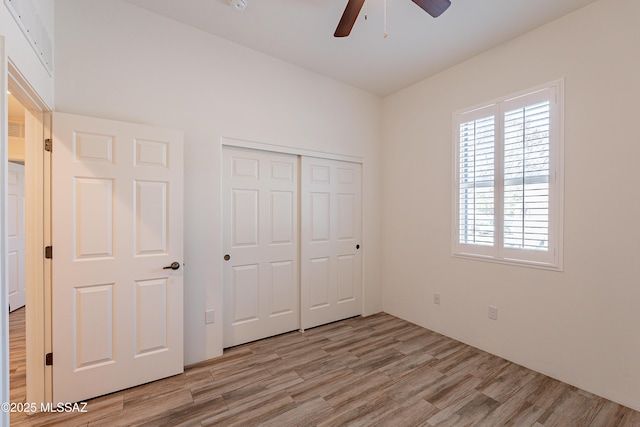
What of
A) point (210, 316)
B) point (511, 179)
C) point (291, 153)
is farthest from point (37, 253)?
point (511, 179)

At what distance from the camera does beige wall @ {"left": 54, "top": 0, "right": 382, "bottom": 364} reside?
211 cm

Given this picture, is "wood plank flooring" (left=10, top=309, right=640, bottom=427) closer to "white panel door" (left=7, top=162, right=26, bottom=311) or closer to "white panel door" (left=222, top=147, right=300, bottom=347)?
"white panel door" (left=222, top=147, right=300, bottom=347)

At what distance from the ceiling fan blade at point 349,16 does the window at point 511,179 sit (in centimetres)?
170

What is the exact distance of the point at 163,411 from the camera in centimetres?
191

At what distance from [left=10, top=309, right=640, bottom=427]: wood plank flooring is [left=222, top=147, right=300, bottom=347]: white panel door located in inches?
12.7

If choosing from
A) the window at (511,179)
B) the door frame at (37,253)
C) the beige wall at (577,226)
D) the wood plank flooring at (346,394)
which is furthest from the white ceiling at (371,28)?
the wood plank flooring at (346,394)

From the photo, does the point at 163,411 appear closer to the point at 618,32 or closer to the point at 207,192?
the point at 207,192

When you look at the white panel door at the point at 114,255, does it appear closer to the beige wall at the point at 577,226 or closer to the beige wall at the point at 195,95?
the beige wall at the point at 195,95

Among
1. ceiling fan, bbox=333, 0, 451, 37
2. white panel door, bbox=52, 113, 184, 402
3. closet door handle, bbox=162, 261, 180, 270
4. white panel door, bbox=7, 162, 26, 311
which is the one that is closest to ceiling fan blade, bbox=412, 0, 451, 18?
ceiling fan, bbox=333, 0, 451, 37

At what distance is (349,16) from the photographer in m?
1.88

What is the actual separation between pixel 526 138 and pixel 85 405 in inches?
161

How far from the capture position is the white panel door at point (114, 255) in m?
1.94

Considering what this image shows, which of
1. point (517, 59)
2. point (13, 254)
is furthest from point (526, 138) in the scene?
point (13, 254)

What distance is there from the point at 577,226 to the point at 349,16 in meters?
2.39
